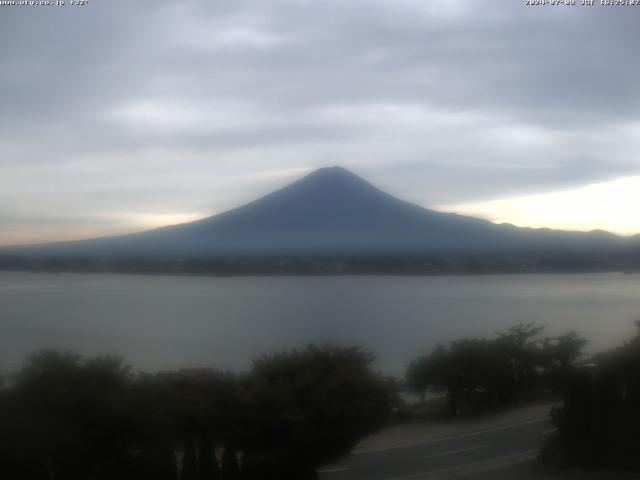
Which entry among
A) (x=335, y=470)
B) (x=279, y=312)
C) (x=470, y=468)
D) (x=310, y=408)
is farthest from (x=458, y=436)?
(x=279, y=312)

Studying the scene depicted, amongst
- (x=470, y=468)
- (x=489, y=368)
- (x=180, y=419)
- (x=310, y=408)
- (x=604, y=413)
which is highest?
(x=180, y=419)

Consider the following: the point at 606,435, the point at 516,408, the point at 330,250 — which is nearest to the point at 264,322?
the point at 330,250

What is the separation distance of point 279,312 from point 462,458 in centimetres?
667

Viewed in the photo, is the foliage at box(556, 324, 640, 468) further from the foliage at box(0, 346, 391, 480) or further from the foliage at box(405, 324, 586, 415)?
the foliage at box(0, 346, 391, 480)

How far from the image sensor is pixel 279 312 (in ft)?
Result: 46.9

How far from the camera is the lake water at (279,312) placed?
33.3ft

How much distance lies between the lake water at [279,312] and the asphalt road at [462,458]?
1.83m

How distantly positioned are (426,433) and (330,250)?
19.9 feet

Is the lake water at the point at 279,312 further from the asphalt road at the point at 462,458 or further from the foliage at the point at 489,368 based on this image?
the asphalt road at the point at 462,458

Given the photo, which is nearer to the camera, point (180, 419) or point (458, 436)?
point (180, 419)

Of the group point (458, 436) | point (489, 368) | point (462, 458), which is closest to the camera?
point (462, 458)

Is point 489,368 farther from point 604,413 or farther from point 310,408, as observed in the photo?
point 310,408

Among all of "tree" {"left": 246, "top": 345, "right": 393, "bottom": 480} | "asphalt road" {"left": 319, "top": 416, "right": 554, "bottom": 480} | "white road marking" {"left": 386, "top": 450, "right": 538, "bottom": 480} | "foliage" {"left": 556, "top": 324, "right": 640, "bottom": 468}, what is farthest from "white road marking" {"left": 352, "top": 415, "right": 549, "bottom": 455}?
"white road marking" {"left": 386, "top": 450, "right": 538, "bottom": 480}

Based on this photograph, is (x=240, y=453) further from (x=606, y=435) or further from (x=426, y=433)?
(x=606, y=435)
